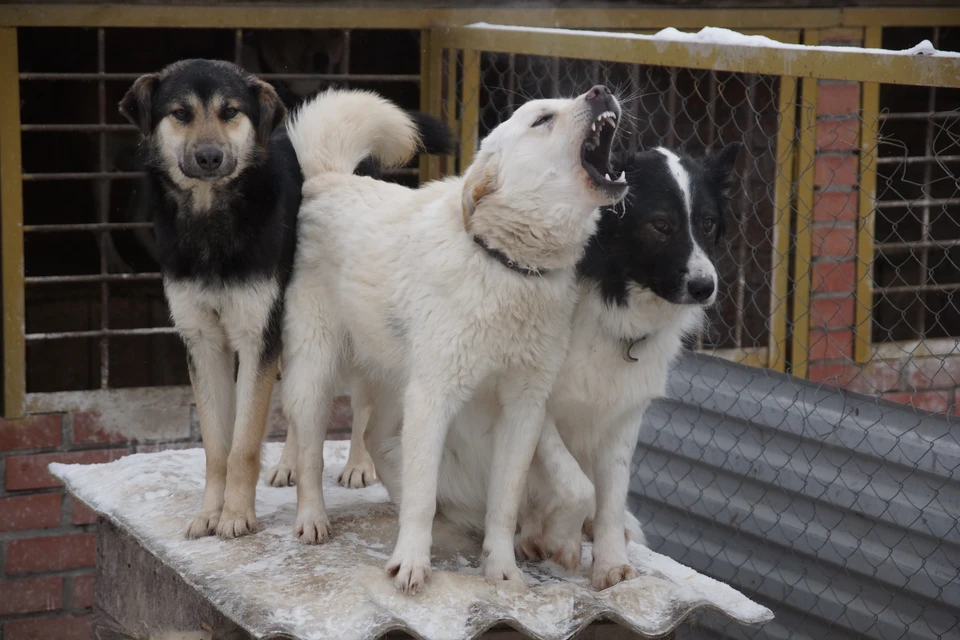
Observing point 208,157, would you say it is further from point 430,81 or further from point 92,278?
point 430,81

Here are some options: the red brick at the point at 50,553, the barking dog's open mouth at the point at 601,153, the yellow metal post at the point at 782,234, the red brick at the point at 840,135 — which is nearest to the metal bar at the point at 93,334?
the red brick at the point at 50,553

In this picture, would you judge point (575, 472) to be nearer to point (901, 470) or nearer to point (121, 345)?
point (901, 470)

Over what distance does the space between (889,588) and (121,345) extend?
3422 millimetres

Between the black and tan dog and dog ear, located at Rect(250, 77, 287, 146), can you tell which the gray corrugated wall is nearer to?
the black and tan dog

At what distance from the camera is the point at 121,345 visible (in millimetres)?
5312

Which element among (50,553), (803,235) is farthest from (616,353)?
(50,553)

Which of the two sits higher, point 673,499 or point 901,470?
point 901,470

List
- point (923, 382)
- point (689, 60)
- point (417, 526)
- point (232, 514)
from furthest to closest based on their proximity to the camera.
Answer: point (923, 382)
point (689, 60)
point (232, 514)
point (417, 526)

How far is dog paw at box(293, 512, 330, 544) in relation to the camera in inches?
132

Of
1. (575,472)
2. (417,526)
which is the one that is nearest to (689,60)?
(575,472)

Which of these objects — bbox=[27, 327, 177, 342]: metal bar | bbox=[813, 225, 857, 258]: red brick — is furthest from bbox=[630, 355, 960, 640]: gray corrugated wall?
bbox=[27, 327, 177, 342]: metal bar

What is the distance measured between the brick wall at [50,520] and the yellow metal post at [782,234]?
2631 mm

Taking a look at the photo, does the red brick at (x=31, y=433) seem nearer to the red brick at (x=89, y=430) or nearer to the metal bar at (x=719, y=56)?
the red brick at (x=89, y=430)

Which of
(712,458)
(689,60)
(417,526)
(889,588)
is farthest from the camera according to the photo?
(712,458)
